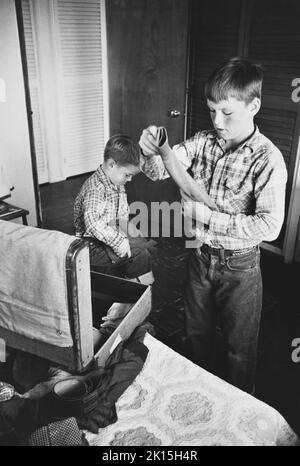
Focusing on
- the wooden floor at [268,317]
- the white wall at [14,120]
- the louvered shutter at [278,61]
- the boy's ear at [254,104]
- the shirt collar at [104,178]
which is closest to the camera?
the boy's ear at [254,104]

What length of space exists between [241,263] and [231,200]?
0.83 ft

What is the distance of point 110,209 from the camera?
7.66ft

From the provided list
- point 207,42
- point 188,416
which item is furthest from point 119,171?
point 207,42

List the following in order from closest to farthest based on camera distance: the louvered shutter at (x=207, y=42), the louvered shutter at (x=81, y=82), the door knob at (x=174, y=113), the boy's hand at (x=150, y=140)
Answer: the boy's hand at (x=150, y=140) < the louvered shutter at (x=207, y=42) < the door knob at (x=174, y=113) < the louvered shutter at (x=81, y=82)

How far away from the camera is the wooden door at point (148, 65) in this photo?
3.28 metres

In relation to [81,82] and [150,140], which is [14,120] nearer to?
[81,82]

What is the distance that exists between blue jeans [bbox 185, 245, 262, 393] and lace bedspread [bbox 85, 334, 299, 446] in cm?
39

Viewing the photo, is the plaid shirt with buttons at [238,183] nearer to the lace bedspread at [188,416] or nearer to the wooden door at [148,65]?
the lace bedspread at [188,416]

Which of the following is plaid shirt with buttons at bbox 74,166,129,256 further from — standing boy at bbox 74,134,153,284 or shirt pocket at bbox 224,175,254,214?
shirt pocket at bbox 224,175,254,214

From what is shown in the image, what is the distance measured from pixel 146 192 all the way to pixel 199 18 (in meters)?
1.53

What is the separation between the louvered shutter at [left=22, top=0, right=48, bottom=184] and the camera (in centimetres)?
459

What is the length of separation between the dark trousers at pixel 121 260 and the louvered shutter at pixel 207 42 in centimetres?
155

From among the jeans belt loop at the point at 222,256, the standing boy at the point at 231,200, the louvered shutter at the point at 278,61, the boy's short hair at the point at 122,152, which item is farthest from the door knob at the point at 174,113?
the jeans belt loop at the point at 222,256
